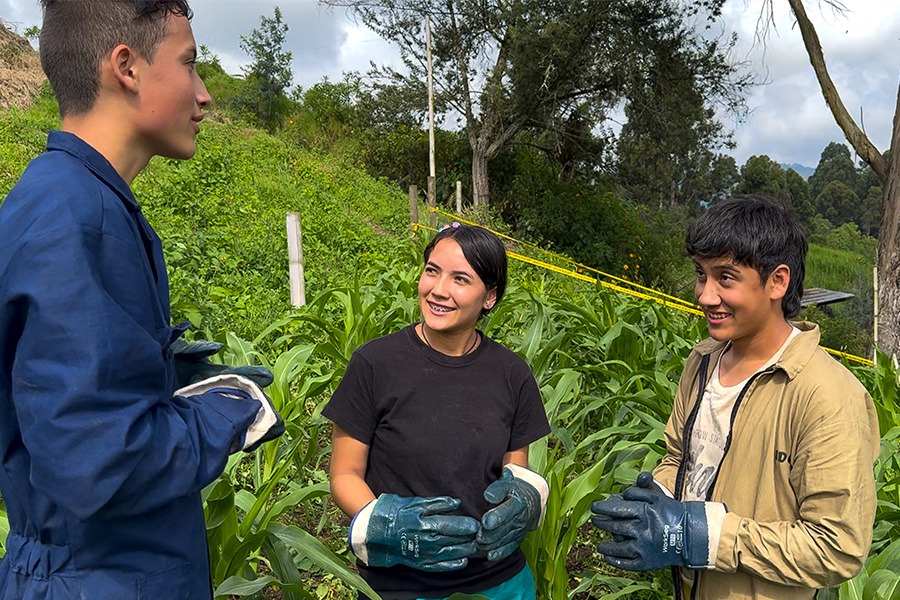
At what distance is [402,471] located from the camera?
150 cm

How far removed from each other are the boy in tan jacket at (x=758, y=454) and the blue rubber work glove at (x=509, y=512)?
0.16m

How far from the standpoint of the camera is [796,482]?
127 cm

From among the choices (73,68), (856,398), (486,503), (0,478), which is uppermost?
(73,68)

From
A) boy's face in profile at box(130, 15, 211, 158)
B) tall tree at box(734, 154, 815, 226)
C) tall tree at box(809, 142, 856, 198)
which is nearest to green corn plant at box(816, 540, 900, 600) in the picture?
boy's face in profile at box(130, 15, 211, 158)

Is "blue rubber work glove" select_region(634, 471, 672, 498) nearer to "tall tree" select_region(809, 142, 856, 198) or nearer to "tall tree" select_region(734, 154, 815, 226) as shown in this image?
"tall tree" select_region(734, 154, 815, 226)

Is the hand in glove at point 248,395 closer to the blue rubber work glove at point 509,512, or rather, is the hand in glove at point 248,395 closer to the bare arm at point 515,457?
the blue rubber work glove at point 509,512

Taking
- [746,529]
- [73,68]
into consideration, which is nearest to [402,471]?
[746,529]

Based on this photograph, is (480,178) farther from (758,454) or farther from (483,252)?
(758,454)

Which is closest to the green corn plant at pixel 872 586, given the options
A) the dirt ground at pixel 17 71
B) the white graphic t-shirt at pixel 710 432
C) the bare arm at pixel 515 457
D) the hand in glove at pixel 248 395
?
the white graphic t-shirt at pixel 710 432

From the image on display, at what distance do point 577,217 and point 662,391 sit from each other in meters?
12.7

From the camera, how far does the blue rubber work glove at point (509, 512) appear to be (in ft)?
4.59

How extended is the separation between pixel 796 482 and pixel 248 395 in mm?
989

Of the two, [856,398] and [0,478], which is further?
[856,398]

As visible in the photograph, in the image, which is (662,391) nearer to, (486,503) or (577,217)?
(486,503)
